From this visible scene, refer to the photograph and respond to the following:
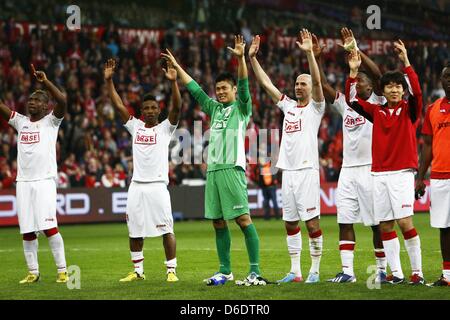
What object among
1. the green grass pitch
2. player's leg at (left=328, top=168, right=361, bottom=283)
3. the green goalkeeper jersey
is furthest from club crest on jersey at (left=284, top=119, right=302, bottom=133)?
the green grass pitch

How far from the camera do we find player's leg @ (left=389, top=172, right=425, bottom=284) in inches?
423

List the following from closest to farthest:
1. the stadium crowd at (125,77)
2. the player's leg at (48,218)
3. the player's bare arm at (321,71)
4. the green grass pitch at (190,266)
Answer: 1. the green grass pitch at (190,266)
2. the player's bare arm at (321,71)
3. the player's leg at (48,218)
4. the stadium crowd at (125,77)

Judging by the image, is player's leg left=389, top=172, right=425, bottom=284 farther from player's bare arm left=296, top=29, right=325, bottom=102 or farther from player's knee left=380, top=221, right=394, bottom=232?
player's bare arm left=296, top=29, right=325, bottom=102

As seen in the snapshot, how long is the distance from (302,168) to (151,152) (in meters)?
2.16

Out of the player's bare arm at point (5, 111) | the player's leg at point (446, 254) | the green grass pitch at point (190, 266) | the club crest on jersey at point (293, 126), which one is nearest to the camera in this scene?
the green grass pitch at point (190, 266)

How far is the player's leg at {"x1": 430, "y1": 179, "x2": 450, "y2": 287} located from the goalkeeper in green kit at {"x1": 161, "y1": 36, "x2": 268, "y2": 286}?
6.97 ft

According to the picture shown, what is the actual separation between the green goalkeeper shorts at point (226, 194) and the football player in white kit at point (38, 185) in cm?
236

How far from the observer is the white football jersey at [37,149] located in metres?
12.6

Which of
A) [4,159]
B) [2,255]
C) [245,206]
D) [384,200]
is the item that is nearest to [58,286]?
[245,206]

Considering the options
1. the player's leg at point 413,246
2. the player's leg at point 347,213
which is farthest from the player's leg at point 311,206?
the player's leg at point 413,246

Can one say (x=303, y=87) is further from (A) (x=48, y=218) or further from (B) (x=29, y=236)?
(B) (x=29, y=236)

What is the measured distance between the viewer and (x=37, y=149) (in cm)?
1259

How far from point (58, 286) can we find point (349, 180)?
12.9ft

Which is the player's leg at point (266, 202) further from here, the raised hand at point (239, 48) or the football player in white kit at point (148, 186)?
the raised hand at point (239, 48)
